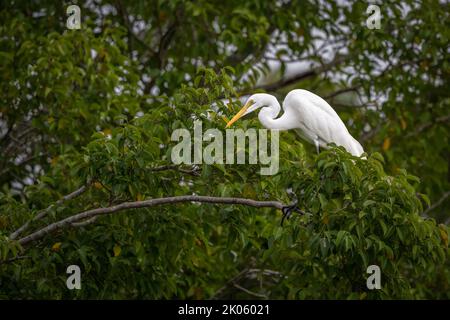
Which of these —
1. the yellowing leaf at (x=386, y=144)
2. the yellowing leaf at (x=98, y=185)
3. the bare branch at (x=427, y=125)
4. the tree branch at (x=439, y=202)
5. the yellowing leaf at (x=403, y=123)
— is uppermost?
the bare branch at (x=427, y=125)

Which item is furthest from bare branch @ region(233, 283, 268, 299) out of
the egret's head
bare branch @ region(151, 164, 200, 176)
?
bare branch @ region(151, 164, 200, 176)

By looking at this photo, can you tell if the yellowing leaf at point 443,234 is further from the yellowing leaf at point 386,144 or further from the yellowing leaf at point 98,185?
the yellowing leaf at point 386,144

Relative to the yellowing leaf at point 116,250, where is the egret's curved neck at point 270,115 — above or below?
above

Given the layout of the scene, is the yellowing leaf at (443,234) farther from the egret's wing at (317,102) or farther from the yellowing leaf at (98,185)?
the yellowing leaf at (98,185)

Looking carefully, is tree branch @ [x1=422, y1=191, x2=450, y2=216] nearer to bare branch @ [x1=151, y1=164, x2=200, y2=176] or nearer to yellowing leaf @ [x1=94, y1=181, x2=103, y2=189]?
bare branch @ [x1=151, y1=164, x2=200, y2=176]

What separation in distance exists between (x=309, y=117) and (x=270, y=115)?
0.30m

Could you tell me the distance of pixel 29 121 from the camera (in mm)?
6188

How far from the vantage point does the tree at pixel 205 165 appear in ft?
13.8

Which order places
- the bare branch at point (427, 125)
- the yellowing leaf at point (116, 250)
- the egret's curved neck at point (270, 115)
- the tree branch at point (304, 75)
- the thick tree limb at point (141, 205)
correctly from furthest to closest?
1. the tree branch at point (304, 75)
2. the bare branch at point (427, 125)
3. the egret's curved neck at point (270, 115)
4. the yellowing leaf at point (116, 250)
5. the thick tree limb at point (141, 205)

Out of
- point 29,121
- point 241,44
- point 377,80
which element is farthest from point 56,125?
point 377,80

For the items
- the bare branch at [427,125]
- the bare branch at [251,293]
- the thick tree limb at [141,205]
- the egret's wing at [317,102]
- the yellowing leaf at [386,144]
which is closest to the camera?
the thick tree limb at [141,205]

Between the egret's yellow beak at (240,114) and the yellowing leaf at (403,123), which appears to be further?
the yellowing leaf at (403,123)

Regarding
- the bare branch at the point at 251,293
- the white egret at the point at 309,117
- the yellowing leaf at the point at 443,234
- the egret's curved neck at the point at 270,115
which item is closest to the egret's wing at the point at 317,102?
the white egret at the point at 309,117

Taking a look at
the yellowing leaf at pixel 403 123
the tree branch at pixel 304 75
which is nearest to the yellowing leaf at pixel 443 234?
the yellowing leaf at pixel 403 123
